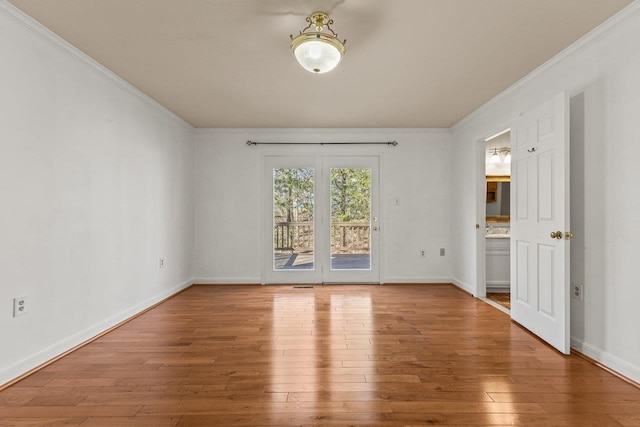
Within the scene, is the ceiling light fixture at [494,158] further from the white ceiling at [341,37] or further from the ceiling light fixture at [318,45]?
the ceiling light fixture at [318,45]

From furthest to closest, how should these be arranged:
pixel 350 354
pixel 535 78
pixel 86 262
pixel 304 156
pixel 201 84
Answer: pixel 304 156 → pixel 201 84 → pixel 535 78 → pixel 86 262 → pixel 350 354

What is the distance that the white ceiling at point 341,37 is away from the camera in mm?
2143

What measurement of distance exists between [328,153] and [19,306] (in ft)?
13.1

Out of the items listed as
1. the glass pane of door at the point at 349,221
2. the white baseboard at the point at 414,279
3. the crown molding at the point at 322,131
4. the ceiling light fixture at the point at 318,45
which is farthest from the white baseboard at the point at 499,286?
the ceiling light fixture at the point at 318,45

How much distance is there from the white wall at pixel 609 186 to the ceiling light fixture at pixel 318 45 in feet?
6.37

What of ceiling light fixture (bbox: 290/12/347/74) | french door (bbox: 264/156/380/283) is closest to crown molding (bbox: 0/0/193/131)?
ceiling light fixture (bbox: 290/12/347/74)

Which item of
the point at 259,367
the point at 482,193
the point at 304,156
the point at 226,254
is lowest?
the point at 259,367

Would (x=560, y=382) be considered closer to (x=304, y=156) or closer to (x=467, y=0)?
(x=467, y=0)

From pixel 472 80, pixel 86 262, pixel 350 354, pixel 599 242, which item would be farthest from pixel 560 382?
pixel 86 262

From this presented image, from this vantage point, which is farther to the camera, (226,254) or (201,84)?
(226,254)

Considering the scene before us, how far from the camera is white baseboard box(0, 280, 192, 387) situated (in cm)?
215

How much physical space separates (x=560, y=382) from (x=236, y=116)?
4.39m

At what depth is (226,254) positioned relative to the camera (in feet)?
17.0

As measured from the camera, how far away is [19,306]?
87.0 inches
